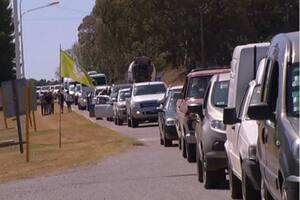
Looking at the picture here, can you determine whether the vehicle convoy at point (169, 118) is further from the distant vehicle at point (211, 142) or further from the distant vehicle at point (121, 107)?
the distant vehicle at point (121, 107)

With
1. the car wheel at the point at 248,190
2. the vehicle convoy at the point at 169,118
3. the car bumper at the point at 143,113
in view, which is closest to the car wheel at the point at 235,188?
the car wheel at the point at 248,190

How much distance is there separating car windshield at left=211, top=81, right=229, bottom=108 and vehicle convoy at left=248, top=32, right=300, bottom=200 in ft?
20.4

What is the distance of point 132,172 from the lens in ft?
60.6

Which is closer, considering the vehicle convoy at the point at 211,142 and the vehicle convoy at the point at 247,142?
the vehicle convoy at the point at 247,142

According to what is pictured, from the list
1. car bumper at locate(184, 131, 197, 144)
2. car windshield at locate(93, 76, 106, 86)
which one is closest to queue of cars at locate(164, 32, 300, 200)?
car bumper at locate(184, 131, 197, 144)

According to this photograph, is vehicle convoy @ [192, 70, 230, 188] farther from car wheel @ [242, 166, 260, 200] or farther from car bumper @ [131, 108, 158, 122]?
car bumper @ [131, 108, 158, 122]

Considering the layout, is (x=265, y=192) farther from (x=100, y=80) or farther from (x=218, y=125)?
(x=100, y=80)

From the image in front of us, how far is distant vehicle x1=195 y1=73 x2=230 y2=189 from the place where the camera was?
568 inches

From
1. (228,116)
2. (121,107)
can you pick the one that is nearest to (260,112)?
(228,116)

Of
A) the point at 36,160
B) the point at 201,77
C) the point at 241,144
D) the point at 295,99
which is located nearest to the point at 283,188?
the point at 295,99

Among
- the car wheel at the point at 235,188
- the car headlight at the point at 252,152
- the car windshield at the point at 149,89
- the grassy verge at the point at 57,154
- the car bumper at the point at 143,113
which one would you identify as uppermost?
the car headlight at the point at 252,152

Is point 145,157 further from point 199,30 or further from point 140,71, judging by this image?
point 199,30

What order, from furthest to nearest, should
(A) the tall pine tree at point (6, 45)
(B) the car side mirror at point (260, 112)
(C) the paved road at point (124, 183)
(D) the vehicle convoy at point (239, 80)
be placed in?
(A) the tall pine tree at point (6, 45) < (C) the paved road at point (124, 183) < (D) the vehicle convoy at point (239, 80) < (B) the car side mirror at point (260, 112)

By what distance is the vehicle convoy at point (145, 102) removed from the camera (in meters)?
40.1
